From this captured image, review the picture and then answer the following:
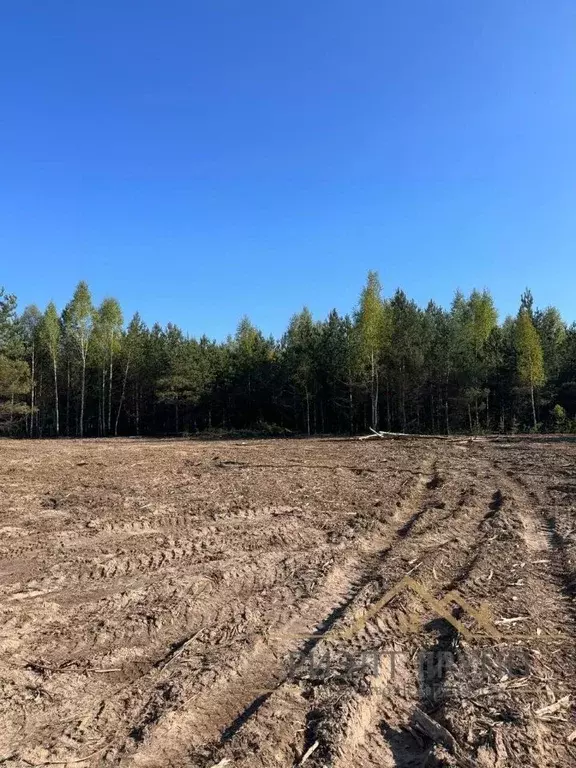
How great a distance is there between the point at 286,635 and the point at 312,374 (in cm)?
3775

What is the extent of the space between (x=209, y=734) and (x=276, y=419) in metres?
44.1

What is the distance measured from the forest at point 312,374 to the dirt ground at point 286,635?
2873 cm

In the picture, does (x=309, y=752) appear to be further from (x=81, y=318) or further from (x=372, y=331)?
(x=81, y=318)

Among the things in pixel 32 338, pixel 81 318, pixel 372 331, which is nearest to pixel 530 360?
pixel 372 331

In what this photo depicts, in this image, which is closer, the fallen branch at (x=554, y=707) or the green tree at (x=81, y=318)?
the fallen branch at (x=554, y=707)

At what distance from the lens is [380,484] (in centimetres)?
1313

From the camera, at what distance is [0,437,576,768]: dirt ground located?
314cm

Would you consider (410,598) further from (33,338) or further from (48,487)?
(33,338)

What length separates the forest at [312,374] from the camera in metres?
37.5

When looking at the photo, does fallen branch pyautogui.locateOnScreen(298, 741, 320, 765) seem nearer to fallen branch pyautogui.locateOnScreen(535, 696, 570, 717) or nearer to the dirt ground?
the dirt ground

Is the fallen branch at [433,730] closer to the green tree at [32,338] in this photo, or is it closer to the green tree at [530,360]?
the green tree at [530,360]

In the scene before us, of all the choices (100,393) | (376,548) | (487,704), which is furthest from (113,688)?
(100,393)

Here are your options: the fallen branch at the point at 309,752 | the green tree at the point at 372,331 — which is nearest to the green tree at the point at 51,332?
the green tree at the point at 372,331

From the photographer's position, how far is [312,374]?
42.1 metres
